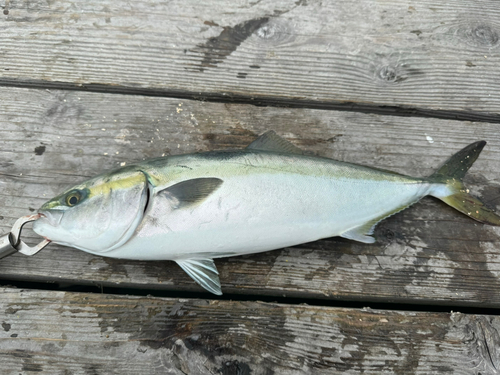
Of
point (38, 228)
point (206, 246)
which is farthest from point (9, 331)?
point (206, 246)

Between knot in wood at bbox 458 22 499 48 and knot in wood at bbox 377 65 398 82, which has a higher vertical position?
knot in wood at bbox 458 22 499 48

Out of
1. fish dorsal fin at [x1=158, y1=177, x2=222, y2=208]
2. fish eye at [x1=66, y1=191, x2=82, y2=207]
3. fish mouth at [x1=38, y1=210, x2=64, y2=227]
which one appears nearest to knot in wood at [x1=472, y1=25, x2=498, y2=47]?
fish dorsal fin at [x1=158, y1=177, x2=222, y2=208]

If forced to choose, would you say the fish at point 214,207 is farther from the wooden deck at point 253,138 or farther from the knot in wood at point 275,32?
the knot in wood at point 275,32

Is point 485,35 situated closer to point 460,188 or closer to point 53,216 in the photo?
point 460,188

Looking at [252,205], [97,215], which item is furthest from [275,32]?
[97,215]

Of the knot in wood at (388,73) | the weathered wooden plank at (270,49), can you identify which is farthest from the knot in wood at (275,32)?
the knot in wood at (388,73)

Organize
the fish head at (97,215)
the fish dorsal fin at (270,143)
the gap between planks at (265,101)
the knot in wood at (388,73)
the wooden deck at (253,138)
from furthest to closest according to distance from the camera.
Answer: the knot in wood at (388,73) → the gap between planks at (265,101) → the fish dorsal fin at (270,143) → the wooden deck at (253,138) → the fish head at (97,215)

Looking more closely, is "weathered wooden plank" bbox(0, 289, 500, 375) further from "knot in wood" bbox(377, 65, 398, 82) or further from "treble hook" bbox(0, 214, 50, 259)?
"knot in wood" bbox(377, 65, 398, 82)
